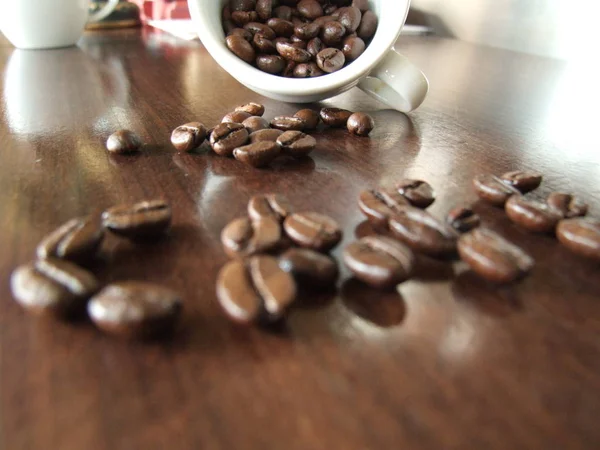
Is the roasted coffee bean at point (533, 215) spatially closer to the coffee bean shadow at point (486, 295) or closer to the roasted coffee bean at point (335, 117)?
the coffee bean shadow at point (486, 295)

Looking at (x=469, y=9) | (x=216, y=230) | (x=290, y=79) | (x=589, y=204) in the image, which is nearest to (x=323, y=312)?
(x=216, y=230)

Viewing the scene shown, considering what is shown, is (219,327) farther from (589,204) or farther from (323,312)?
(589,204)

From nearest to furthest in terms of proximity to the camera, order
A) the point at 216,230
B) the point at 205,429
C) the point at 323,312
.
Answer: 1. the point at 205,429
2. the point at 323,312
3. the point at 216,230

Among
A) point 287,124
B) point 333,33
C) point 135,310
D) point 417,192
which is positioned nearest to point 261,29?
point 333,33

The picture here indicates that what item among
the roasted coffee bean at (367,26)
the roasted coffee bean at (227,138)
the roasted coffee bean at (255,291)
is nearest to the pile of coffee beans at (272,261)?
the roasted coffee bean at (255,291)

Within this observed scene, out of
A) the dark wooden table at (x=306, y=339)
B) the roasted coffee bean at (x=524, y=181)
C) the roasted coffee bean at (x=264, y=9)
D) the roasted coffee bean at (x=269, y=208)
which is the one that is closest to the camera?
Result: the dark wooden table at (x=306, y=339)

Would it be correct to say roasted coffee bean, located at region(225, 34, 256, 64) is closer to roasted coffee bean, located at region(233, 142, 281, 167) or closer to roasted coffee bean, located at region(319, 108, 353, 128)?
roasted coffee bean, located at region(319, 108, 353, 128)
